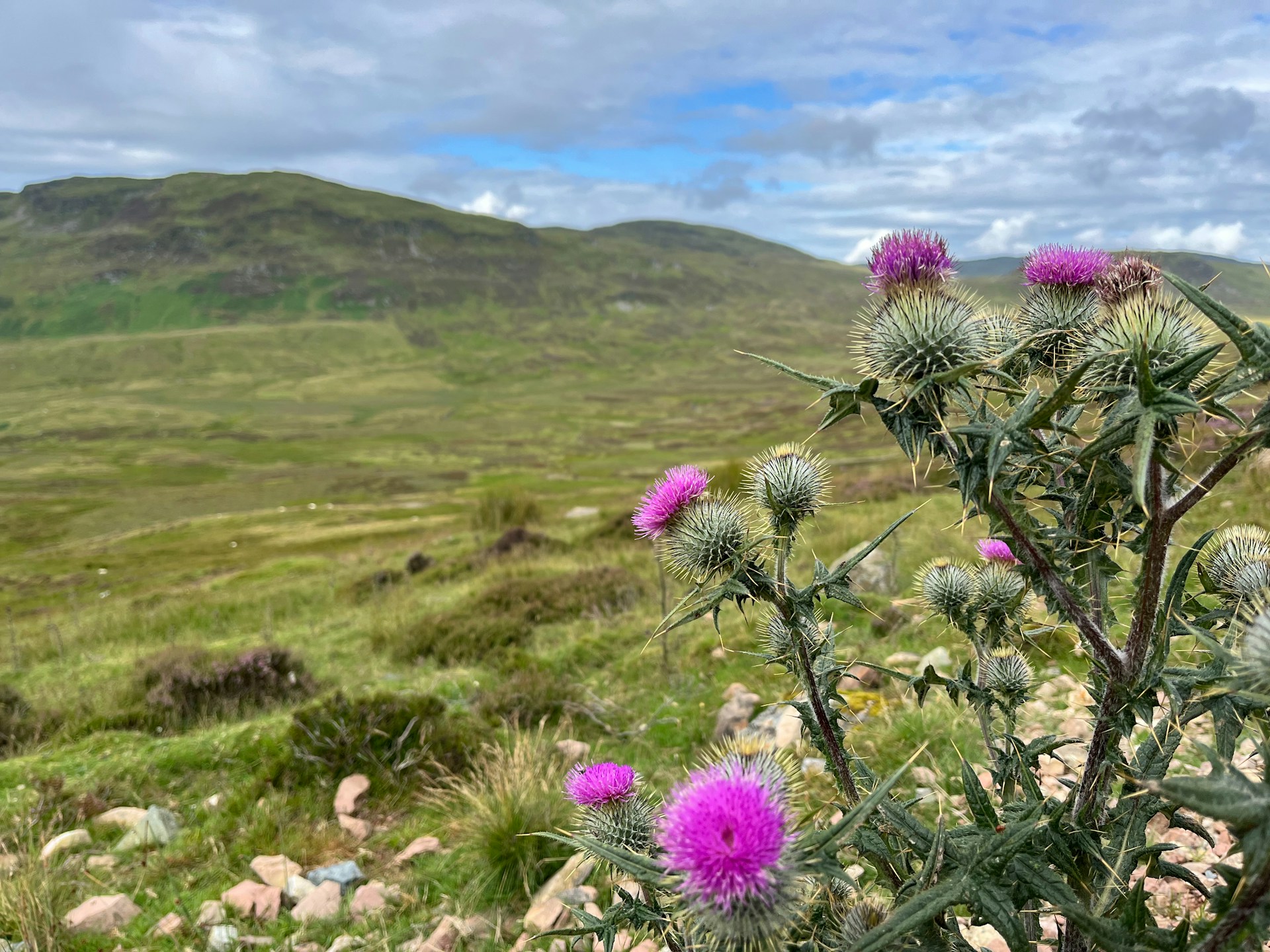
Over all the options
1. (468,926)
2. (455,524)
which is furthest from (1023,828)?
(455,524)

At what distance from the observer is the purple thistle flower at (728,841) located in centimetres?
185

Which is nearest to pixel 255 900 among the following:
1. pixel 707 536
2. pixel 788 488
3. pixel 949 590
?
pixel 707 536

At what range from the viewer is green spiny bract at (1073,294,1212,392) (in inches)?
90.8

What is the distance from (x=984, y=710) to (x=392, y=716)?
6.53 meters

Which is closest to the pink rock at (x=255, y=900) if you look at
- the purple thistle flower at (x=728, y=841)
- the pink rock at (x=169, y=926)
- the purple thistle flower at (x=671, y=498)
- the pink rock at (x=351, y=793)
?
the pink rock at (x=169, y=926)

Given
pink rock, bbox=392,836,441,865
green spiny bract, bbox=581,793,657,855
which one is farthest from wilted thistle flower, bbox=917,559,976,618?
pink rock, bbox=392,836,441,865

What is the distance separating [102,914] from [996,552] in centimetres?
640

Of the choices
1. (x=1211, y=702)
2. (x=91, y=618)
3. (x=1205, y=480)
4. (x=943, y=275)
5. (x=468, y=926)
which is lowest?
(x=91, y=618)

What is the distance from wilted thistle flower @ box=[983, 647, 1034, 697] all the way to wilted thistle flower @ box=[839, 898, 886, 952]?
51.2 inches

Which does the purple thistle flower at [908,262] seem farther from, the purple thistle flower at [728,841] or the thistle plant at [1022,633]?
the purple thistle flower at [728,841]

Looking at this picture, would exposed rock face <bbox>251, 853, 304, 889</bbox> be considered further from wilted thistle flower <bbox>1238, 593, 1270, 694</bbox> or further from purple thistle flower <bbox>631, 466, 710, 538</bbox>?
wilted thistle flower <bbox>1238, 593, 1270, 694</bbox>

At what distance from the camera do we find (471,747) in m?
7.60

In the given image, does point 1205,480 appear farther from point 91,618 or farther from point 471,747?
point 91,618

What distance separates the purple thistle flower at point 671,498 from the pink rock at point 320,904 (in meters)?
4.03
